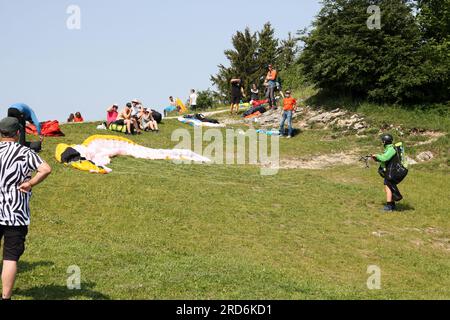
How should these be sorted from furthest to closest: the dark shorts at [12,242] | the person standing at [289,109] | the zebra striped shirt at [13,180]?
the person standing at [289,109] < the zebra striped shirt at [13,180] < the dark shorts at [12,242]

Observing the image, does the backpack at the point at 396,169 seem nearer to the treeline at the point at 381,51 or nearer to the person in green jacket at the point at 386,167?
the person in green jacket at the point at 386,167

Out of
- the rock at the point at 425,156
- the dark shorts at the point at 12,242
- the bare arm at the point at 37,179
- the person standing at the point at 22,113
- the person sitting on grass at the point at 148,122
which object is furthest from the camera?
the person sitting on grass at the point at 148,122

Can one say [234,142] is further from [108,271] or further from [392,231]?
[108,271]

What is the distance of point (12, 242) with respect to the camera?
→ 6.70 m

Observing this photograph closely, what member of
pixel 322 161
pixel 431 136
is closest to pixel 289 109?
pixel 322 161

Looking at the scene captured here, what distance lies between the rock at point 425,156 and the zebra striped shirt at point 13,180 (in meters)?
19.8

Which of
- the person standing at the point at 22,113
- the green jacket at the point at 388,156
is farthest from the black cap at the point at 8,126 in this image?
the green jacket at the point at 388,156

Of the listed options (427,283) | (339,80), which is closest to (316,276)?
(427,283)

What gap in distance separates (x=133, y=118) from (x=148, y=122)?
48.7 inches

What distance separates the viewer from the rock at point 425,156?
76.1 feet

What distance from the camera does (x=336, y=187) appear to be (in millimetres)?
18375

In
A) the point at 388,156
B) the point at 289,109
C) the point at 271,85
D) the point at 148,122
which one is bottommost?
the point at 388,156

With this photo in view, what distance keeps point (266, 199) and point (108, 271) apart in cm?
772

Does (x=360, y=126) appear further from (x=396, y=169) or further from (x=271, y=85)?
(x=396, y=169)
